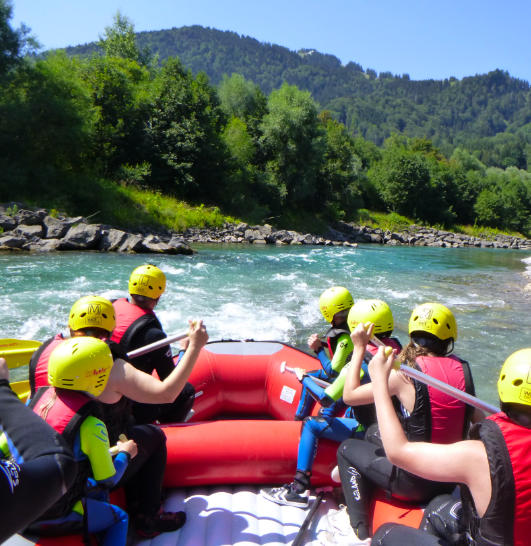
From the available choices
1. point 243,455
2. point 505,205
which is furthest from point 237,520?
point 505,205

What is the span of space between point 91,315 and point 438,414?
5.52 feet

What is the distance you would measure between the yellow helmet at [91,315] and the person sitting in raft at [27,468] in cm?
92

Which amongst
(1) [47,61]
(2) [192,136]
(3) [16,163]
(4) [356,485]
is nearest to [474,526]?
(4) [356,485]

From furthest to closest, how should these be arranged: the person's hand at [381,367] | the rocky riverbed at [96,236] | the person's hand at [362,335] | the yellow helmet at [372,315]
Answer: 1. the rocky riverbed at [96,236]
2. the yellow helmet at [372,315]
3. the person's hand at [362,335]
4. the person's hand at [381,367]

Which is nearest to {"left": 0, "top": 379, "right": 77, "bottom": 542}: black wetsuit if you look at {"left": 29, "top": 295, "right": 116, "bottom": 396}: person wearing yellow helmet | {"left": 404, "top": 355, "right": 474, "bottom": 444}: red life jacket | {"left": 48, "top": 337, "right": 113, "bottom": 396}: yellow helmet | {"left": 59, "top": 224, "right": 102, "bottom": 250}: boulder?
{"left": 48, "top": 337, "right": 113, "bottom": 396}: yellow helmet

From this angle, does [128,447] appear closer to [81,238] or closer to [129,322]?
[129,322]

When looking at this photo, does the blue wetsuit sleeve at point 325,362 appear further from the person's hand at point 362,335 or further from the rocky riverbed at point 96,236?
the rocky riverbed at point 96,236

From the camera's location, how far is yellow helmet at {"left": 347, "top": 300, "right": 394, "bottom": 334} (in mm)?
2619

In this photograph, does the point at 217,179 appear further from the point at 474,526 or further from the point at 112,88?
the point at 474,526

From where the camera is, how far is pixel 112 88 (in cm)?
2428

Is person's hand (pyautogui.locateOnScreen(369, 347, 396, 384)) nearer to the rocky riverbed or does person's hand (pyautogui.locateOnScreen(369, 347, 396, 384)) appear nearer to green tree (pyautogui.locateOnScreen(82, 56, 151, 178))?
the rocky riverbed

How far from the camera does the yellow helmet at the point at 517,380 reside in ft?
4.72

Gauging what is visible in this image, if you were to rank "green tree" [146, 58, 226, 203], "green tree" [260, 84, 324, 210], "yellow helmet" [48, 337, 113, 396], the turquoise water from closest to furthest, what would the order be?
"yellow helmet" [48, 337, 113, 396] → the turquoise water → "green tree" [146, 58, 226, 203] → "green tree" [260, 84, 324, 210]

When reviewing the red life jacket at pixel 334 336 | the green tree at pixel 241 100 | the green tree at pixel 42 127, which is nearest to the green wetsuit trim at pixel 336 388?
the red life jacket at pixel 334 336
